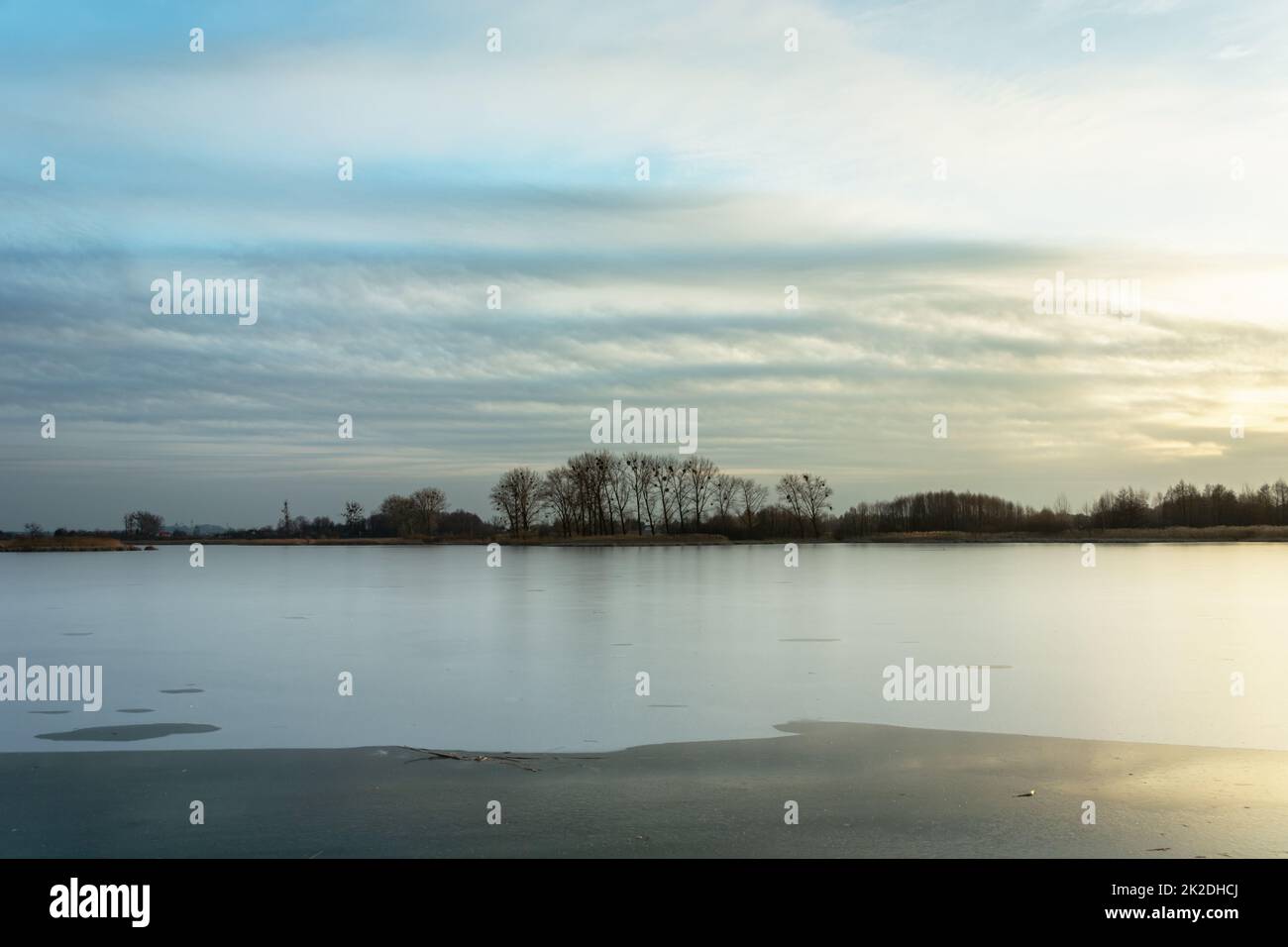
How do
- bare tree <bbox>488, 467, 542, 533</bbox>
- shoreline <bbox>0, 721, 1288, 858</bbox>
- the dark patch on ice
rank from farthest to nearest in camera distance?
1. bare tree <bbox>488, 467, 542, 533</bbox>
2. the dark patch on ice
3. shoreline <bbox>0, 721, 1288, 858</bbox>

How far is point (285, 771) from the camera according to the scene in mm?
7180

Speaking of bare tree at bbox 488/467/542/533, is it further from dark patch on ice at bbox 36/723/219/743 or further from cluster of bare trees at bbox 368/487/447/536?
dark patch on ice at bbox 36/723/219/743

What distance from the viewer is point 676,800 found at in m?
6.36

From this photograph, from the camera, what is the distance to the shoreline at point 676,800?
5.52 meters

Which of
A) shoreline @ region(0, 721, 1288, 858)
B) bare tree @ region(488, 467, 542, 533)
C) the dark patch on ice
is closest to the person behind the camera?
shoreline @ region(0, 721, 1288, 858)

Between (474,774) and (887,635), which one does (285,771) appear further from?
(887,635)

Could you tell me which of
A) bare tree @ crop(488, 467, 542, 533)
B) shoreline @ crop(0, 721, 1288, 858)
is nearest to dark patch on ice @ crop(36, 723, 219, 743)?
shoreline @ crop(0, 721, 1288, 858)

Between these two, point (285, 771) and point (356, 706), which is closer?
point (285, 771)

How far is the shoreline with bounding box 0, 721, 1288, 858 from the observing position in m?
5.52

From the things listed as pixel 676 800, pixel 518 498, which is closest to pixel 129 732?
pixel 676 800
